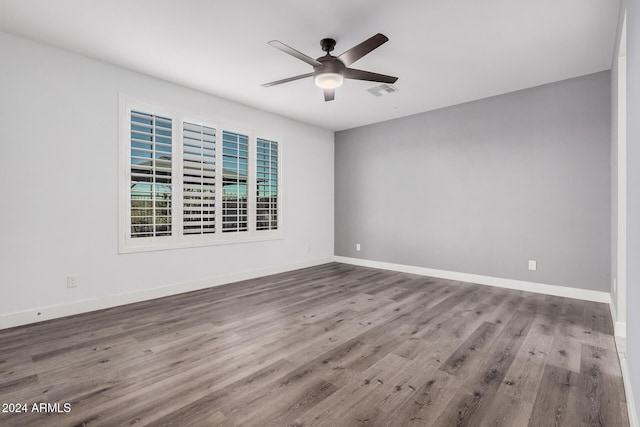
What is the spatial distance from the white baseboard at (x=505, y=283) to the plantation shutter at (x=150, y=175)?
3.78 meters

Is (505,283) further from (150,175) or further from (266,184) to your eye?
(150,175)

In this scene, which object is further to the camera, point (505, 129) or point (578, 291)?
point (505, 129)

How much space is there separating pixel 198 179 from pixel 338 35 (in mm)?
2635

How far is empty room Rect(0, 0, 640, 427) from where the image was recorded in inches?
74.0

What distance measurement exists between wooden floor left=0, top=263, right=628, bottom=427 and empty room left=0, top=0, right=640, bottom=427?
0.02 m

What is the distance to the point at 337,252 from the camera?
258 inches

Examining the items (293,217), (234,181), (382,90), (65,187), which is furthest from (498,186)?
(65,187)

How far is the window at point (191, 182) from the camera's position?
3.70 m

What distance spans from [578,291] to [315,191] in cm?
431

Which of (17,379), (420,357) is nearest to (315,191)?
(420,357)

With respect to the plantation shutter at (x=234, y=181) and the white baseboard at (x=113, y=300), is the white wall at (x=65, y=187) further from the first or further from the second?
the plantation shutter at (x=234, y=181)

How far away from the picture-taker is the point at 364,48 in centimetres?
254

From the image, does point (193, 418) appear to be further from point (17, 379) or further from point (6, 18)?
point (6, 18)

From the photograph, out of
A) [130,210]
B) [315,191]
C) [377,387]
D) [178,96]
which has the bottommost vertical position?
[377,387]
